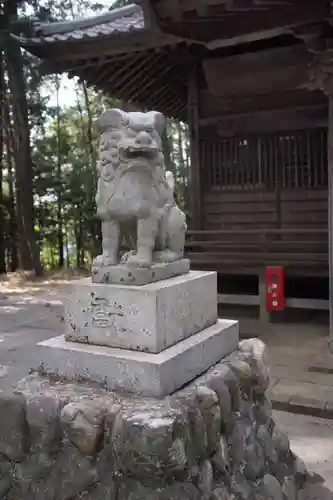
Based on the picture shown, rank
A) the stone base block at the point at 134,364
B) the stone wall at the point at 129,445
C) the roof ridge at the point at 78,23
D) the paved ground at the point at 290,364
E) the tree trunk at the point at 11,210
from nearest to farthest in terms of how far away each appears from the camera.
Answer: the stone wall at the point at 129,445 < the stone base block at the point at 134,364 < the paved ground at the point at 290,364 < the roof ridge at the point at 78,23 < the tree trunk at the point at 11,210

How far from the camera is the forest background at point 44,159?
13.0 metres

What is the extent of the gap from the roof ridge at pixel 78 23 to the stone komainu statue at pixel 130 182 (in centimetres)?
442

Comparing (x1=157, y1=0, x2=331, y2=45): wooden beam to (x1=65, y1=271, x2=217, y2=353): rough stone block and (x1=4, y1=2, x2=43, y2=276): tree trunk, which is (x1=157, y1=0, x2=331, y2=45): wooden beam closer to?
(x1=65, y1=271, x2=217, y2=353): rough stone block

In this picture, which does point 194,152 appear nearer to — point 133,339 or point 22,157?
point 133,339

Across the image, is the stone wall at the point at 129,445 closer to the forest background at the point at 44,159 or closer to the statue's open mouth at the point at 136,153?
the statue's open mouth at the point at 136,153

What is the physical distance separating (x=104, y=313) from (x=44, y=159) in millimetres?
15311

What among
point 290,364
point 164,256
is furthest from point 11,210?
point 164,256

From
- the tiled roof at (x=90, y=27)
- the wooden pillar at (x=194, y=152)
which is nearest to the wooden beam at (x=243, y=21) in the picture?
the tiled roof at (x=90, y=27)

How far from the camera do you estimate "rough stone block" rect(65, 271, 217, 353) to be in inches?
92.4

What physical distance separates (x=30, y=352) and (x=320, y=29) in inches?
188

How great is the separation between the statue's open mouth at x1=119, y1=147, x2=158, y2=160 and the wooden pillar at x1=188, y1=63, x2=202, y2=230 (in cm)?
535

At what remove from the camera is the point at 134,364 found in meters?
2.29

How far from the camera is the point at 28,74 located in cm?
1431

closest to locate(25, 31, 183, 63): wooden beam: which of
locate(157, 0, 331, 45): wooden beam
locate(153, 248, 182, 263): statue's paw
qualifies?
locate(157, 0, 331, 45): wooden beam
